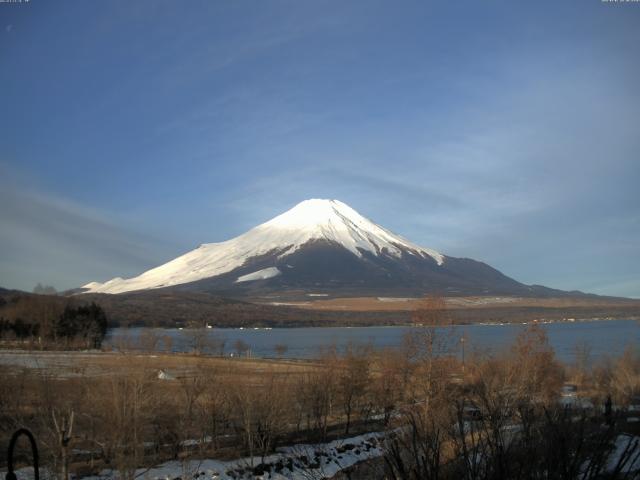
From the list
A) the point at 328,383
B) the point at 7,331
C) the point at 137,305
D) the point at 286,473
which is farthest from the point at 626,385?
the point at 137,305

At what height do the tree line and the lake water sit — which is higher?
the tree line

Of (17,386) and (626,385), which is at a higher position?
(17,386)

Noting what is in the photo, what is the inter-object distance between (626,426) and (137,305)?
6814 inches

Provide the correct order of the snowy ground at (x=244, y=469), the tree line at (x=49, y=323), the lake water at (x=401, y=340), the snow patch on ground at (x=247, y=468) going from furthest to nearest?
the tree line at (x=49, y=323)
the lake water at (x=401, y=340)
the snow patch on ground at (x=247, y=468)
the snowy ground at (x=244, y=469)

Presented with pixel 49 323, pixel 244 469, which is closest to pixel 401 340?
pixel 244 469

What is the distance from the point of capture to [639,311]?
191m

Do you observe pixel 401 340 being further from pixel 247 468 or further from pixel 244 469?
pixel 247 468

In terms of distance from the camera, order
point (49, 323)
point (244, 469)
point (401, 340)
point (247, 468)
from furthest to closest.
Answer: point (49, 323) → point (401, 340) → point (244, 469) → point (247, 468)

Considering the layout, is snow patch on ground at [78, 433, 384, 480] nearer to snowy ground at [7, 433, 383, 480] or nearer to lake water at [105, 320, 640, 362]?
snowy ground at [7, 433, 383, 480]

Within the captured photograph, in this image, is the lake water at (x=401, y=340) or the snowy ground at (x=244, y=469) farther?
the lake water at (x=401, y=340)

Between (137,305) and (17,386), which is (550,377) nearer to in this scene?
(17,386)

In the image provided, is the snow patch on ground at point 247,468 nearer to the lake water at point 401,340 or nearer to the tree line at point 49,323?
the lake water at point 401,340

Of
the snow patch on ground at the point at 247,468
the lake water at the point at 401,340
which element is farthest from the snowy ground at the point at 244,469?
the lake water at the point at 401,340

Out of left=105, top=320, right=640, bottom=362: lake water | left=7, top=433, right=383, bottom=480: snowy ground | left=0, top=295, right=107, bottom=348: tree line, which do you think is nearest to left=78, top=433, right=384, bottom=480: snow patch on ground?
left=7, top=433, right=383, bottom=480: snowy ground
